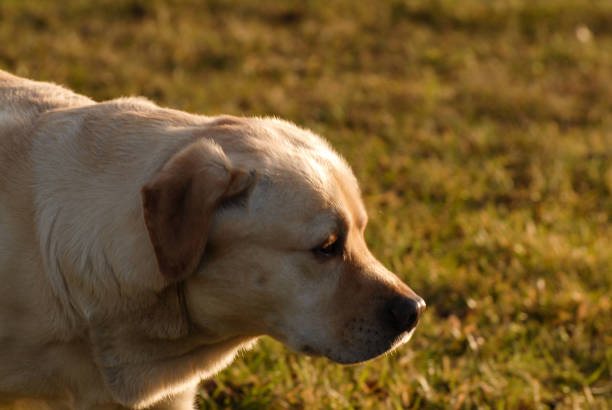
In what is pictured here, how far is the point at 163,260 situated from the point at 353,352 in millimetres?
815

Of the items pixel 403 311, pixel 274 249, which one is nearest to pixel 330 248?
pixel 274 249

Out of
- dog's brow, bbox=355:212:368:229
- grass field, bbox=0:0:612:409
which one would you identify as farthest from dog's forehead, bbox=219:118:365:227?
grass field, bbox=0:0:612:409

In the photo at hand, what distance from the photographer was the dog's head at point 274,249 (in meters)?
2.96

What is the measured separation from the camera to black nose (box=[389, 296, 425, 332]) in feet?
10.7

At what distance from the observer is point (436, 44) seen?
885cm

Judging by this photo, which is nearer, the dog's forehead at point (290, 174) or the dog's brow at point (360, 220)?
the dog's forehead at point (290, 174)

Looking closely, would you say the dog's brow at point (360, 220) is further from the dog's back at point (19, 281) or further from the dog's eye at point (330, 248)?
the dog's back at point (19, 281)

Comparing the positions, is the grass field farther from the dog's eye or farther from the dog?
the dog's eye

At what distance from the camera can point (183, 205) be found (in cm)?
292

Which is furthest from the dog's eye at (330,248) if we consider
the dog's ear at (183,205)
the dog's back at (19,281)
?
the dog's back at (19,281)

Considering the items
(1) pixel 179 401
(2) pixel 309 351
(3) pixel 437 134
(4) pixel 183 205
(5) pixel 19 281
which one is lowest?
(3) pixel 437 134

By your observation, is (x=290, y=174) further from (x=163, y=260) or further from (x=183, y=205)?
(x=163, y=260)

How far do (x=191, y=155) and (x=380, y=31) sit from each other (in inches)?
248

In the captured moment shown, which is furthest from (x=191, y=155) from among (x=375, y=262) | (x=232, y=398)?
(x=232, y=398)
